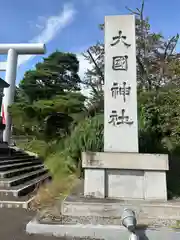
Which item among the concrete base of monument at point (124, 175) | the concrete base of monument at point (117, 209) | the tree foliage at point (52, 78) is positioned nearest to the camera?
the concrete base of monument at point (117, 209)

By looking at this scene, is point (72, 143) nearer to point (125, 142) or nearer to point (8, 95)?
point (125, 142)

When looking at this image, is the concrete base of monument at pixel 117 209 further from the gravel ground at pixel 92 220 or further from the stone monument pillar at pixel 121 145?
the stone monument pillar at pixel 121 145

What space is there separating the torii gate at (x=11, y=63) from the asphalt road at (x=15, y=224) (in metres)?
14.6

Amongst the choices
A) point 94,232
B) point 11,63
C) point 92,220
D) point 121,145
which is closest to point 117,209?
point 92,220

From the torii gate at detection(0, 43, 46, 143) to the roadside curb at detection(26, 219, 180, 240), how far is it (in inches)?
621

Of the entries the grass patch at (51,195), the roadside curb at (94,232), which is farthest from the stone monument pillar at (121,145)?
the roadside curb at (94,232)

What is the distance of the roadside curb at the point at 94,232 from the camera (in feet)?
10.7

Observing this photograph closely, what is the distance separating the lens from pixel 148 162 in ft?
13.9

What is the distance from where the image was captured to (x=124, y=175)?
14.2 ft

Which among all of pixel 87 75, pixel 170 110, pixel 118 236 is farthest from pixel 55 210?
pixel 87 75

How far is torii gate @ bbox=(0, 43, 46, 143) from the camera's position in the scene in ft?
61.0

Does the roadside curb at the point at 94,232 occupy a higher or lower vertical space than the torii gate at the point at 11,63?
lower

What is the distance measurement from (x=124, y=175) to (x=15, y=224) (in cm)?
189

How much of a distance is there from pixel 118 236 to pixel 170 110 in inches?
199
